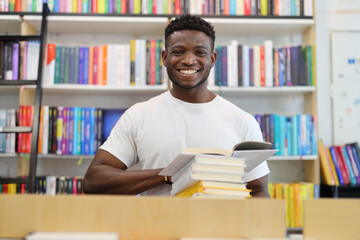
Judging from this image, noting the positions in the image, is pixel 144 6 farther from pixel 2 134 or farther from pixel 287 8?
pixel 2 134

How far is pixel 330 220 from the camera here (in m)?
0.76

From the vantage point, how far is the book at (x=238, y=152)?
95cm

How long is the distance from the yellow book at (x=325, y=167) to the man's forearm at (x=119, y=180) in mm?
1453

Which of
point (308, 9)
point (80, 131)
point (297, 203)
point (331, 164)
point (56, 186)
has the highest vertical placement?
point (308, 9)

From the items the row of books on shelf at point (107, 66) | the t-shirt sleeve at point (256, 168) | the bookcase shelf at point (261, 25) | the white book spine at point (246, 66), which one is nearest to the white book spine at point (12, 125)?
the row of books on shelf at point (107, 66)

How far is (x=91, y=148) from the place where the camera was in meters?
2.40

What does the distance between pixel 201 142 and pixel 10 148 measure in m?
1.38

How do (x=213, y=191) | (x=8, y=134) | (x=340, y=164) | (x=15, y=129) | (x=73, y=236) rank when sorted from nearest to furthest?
1. (x=73, y=236)
2. (x=213, y=191)
3. (x=15, y=129)
4. (x=8, y=134)
5. (x=340, y=164)

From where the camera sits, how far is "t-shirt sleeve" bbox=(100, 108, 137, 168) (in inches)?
55.9

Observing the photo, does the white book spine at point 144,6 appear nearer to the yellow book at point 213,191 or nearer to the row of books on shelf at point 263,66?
the row of books on shelf at point 263,66

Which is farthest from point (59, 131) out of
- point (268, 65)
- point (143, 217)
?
point (143, 217)

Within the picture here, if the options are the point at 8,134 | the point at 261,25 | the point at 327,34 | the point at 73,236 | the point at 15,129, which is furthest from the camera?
the point at 327,34

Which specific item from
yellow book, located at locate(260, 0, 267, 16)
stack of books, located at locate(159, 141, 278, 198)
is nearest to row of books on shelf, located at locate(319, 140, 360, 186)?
yellow book, located at locate(260, 0, 267, 16)

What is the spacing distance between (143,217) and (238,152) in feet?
1.08
